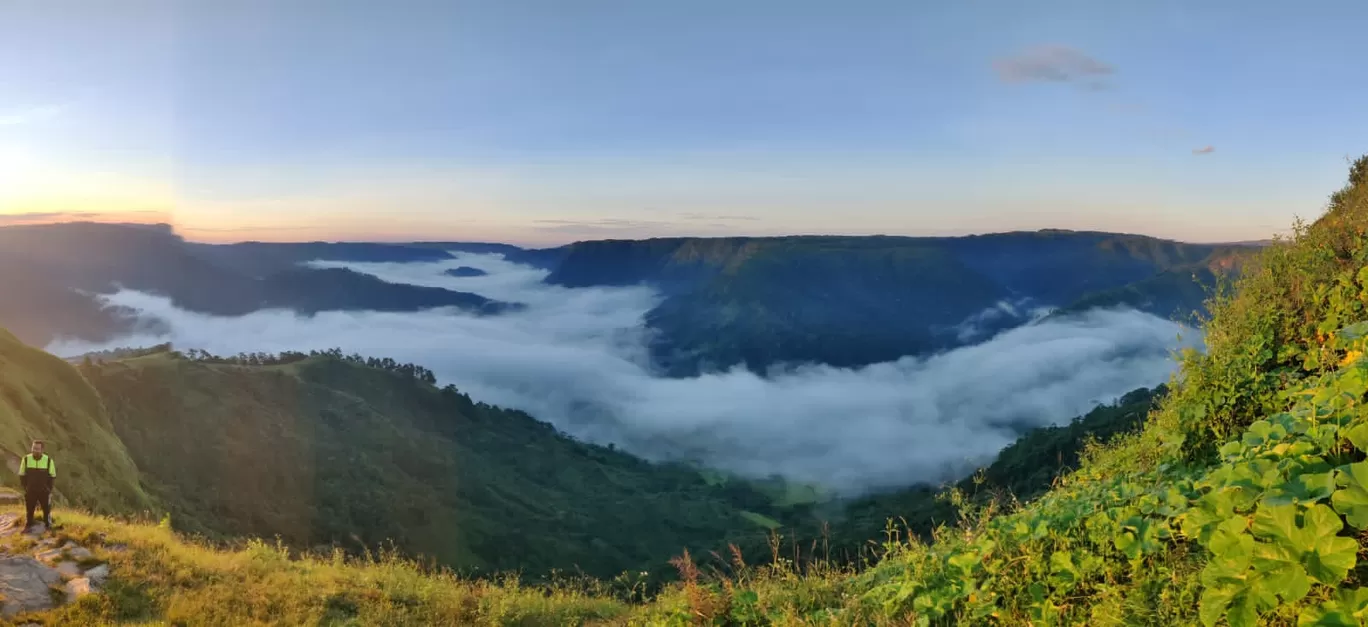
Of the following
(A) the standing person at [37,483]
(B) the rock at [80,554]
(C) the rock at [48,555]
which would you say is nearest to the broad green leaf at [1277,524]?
(B) the rock at [80,554]

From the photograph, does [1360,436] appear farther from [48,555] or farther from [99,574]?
[48,555]

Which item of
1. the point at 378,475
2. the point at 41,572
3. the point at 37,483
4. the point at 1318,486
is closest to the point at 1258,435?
the point at 1318,486

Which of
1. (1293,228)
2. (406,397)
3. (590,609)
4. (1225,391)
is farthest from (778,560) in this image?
(406,397)

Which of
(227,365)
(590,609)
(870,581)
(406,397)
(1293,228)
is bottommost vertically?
(406,397)

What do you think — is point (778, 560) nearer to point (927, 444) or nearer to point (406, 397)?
point (406, 397)

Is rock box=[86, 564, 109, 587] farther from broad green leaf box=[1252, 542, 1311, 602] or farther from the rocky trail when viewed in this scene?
broad green leaf box=[1252, 542, 1311, 602]

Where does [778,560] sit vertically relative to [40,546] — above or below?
above
